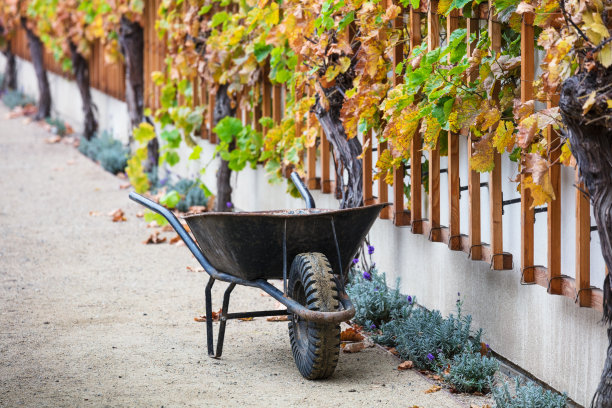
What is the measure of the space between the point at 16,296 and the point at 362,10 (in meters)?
2.66

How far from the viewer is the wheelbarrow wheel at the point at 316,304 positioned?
3.70 meters

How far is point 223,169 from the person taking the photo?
290 inches

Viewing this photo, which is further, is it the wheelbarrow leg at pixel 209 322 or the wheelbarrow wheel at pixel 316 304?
the wheelbarrow leg at pixel 209 322

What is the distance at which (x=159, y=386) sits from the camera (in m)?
3.88

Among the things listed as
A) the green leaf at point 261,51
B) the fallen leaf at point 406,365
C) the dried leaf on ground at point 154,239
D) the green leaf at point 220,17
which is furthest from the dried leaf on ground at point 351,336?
the green leaf at point 220,17

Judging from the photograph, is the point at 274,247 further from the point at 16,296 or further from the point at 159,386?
the point at 16,296

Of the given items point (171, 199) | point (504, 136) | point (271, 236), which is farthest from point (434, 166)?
point (171, 199)

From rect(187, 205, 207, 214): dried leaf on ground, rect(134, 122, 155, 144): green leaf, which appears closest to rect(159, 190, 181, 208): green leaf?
rect(187, 205, 207, 214): dried leaf on ground

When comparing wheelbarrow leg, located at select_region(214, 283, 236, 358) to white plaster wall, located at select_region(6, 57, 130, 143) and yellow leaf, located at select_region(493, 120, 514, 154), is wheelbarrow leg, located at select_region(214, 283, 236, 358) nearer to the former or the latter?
yellow leaf, located at select_region(493, 120, 514, 154)

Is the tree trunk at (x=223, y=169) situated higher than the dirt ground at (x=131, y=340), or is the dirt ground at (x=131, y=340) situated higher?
the tree trunk at (x=223, y=169)

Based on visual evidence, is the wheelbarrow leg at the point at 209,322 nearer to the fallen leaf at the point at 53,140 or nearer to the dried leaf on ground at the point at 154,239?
the dried leaf on ground at the point at 154,239

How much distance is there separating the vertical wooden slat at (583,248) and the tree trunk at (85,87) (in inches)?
373

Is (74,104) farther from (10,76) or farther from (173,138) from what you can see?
(173,138)

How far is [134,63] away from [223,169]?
9.32 feet
